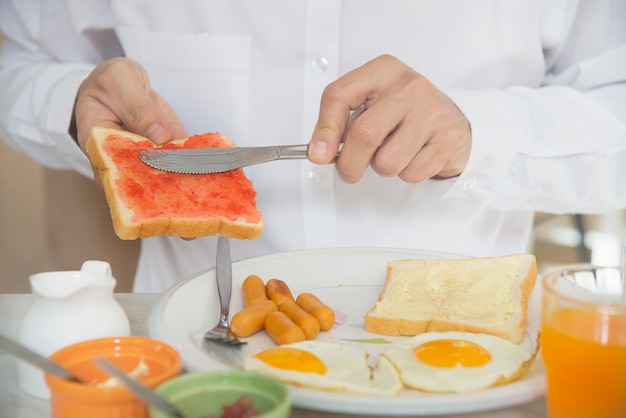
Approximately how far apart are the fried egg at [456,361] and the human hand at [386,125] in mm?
440

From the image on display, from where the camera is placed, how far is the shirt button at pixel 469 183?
1.70m

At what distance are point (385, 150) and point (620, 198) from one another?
828mm

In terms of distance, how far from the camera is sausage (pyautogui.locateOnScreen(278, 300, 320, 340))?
1.24 meters

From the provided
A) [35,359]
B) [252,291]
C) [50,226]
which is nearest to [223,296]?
[252,291]

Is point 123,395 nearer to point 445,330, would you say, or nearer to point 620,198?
point 445,330

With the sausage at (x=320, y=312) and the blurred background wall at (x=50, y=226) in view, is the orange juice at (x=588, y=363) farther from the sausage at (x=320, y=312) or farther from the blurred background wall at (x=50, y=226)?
the blurred background wall at (x=50, y=226)

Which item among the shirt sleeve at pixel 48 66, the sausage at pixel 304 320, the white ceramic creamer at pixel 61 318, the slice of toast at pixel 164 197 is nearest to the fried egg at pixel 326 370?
the sausage at pixel 304 320

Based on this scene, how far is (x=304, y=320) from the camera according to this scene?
1.24 metres

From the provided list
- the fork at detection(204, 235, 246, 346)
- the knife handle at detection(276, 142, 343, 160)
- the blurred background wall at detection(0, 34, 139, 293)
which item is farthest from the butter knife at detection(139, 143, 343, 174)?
the blurred background wall at detection(0, 34, 139, 293)

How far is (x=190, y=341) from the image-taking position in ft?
3.75

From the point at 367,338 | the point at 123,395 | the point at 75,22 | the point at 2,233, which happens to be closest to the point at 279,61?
the point at 75,22

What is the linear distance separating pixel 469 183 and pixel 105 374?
1.10 metres

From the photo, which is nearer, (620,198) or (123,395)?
(123,395)

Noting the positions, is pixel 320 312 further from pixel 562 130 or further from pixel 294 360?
pixel 562 130
